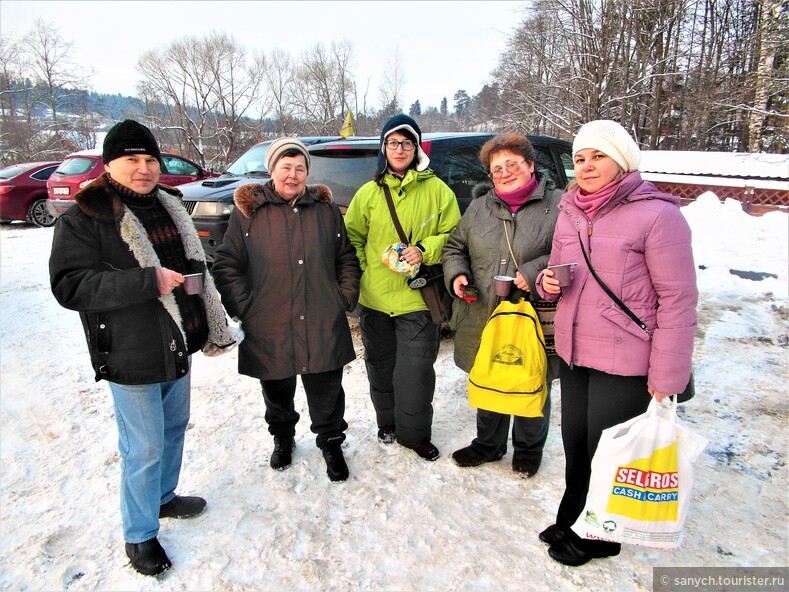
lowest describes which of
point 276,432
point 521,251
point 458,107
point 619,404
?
point 276,432

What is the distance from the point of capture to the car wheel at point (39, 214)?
11383 millimetres

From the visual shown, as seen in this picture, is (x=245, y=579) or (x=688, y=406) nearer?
(x=245, y=579)

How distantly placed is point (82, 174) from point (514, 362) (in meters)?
11.0

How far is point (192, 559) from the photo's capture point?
218 centimetres

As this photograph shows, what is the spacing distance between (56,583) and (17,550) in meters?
0.34

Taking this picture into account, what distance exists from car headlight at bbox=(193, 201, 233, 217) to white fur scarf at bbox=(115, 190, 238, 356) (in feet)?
11.6

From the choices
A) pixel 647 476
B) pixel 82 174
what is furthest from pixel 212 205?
pixel 82 174

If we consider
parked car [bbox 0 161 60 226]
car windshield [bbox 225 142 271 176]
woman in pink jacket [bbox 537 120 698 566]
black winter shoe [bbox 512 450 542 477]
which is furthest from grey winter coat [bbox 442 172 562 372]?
parked car [bbox 0 161 60 226]

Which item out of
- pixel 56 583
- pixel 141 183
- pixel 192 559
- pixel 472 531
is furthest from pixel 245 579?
pixel 141 183

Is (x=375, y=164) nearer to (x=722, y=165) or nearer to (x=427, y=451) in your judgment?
(x=427, y=451)

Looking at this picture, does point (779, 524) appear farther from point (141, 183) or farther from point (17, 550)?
point (17, 550)

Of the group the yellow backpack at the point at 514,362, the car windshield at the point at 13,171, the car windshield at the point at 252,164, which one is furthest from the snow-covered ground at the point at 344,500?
the car windshield at the point at 13,171

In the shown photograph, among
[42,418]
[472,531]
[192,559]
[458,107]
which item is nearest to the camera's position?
[192,559]

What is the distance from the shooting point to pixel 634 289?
1.87 metres
